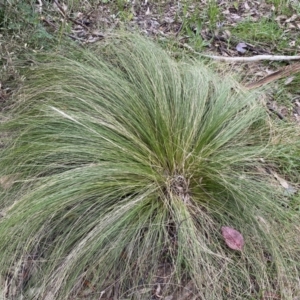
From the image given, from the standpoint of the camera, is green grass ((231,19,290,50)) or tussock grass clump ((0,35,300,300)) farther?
green grass ((231,19,290,50))

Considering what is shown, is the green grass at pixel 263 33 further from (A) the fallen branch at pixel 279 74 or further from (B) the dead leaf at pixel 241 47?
(A) the fallen branch at pixel 279 74

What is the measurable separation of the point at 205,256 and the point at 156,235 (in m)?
0.22

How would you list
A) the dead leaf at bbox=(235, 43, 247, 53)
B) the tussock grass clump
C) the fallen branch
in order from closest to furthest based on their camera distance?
1. the tussock grass clump
2. the fallen branch
3. the dead leaf at bbox=(235, 43, 247, 53)

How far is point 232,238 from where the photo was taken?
182cm

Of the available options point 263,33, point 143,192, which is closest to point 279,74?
point 263,33

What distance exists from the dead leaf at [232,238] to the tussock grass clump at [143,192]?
3 centimetres

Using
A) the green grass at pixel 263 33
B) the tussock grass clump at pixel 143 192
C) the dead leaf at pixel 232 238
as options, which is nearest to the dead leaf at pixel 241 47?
the green grass at pixel 263 33

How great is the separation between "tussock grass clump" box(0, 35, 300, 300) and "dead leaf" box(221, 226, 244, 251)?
1.2 inches

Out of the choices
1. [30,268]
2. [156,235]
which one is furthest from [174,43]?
[30,268]

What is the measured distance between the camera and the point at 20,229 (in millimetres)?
1801

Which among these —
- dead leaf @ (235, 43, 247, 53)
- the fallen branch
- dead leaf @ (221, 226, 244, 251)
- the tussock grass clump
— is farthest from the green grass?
dead leaf @ (221, 226, 244, 251)

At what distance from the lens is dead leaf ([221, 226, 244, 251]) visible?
1.80 meters

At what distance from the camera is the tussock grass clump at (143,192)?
5.78 feet

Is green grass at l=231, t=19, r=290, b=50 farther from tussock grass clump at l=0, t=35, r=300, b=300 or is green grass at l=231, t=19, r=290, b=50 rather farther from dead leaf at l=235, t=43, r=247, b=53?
tussock grass clump at l=0, t=35, r=300, b=300
